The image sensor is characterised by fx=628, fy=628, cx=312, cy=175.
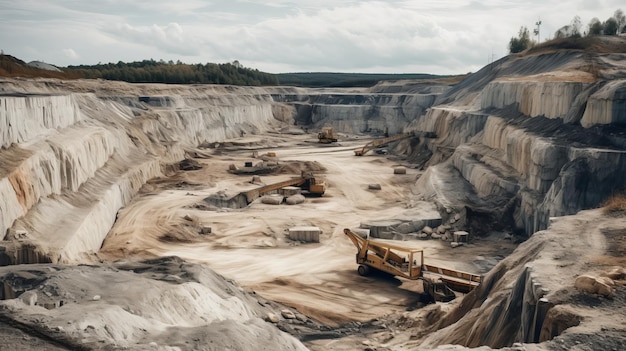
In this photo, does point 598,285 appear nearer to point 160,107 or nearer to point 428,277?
point 428,277

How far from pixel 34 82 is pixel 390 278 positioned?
118ft

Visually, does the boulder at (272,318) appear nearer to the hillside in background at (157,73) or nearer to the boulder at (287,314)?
the boulder at (287,314)

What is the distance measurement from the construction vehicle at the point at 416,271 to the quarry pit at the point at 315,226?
0.65 meters

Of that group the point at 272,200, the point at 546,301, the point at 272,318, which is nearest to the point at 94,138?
the point at 272,200

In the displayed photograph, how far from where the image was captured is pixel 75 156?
2825 centimetres

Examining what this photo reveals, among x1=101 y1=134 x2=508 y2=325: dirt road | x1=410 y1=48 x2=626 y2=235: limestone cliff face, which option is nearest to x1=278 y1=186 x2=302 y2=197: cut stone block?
x1=101 y1=134 x2=508 y2=325: dirt road

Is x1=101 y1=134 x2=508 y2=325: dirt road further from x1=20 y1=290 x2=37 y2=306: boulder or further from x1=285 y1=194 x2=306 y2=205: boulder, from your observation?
x1=20 y1=290 x2=37 y2=306: boulder

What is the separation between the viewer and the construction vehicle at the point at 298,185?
34531mm

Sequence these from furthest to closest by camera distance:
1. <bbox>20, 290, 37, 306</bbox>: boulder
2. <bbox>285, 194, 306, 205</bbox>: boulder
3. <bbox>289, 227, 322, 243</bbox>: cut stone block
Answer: <bbox>285, 194, 306, 205</bbox>: boulder → <bbox>289, 227, 322, 243</bbox>: cut stone block → <bbox>20, 290, 37, 306</bbox>: boulder

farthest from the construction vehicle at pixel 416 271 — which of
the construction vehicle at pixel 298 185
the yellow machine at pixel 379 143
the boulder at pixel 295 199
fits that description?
the yellow machine at pixel 379 143

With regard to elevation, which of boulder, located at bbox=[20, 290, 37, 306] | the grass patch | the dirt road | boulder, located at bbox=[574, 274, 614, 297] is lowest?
the dirt road

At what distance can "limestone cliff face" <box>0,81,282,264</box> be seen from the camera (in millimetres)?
20609

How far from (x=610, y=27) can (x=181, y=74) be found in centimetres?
5285

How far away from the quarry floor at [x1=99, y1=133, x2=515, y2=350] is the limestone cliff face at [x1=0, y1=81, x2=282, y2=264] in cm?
137
